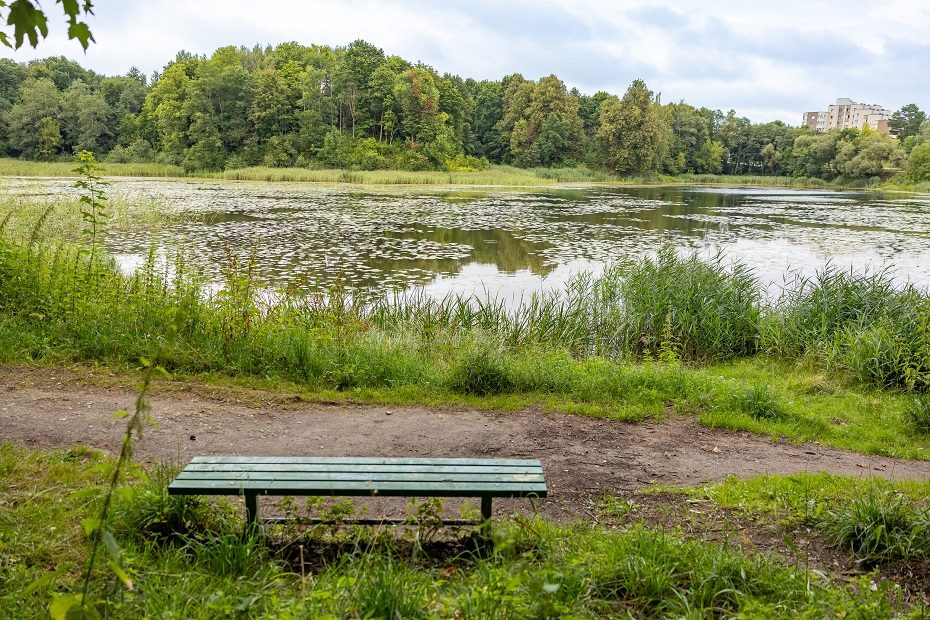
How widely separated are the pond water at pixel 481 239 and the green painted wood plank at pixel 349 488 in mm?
5762

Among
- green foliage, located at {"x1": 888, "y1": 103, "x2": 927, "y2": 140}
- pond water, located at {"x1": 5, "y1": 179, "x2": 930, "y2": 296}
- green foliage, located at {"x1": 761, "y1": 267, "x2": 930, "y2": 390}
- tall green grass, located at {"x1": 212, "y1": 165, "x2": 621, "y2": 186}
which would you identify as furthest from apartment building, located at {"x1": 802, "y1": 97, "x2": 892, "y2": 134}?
green foliage, located at {"x1": 761, "y1": 267, "x2": 930, "y2": 390}

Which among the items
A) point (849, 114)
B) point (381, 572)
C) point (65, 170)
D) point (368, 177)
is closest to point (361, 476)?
point (381, 572)

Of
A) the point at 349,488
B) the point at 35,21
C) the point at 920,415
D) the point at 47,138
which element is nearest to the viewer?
the point at 35,21

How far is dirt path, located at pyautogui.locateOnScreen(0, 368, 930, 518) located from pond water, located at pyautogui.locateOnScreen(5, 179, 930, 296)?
3362mm

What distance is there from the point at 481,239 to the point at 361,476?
16.7 meters

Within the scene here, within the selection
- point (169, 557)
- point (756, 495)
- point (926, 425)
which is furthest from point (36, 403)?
point (926, 425)

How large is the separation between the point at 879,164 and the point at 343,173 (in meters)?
54.2

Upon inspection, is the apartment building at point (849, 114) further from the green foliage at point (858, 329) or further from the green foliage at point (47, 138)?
the green foliage at point (858, 329)

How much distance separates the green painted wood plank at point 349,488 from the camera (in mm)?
3027

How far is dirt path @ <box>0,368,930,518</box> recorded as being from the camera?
4.62 metres

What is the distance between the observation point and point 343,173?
4975 cm

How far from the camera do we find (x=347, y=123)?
67.8 m

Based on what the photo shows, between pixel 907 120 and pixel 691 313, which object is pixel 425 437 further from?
pixel 907 120

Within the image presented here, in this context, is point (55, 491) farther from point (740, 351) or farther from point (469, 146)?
point (469, 146)
